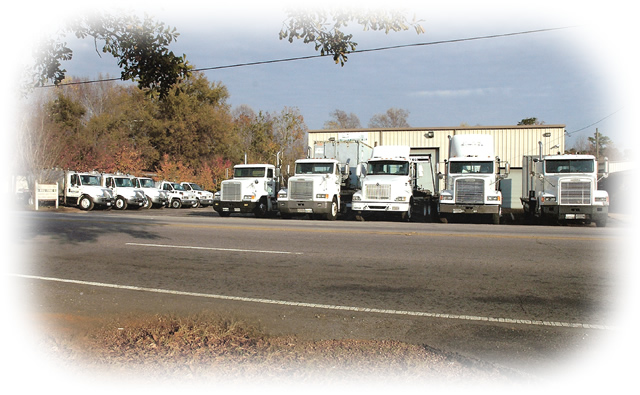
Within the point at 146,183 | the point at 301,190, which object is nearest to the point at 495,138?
the point at 301,190

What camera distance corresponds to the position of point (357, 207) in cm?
2231

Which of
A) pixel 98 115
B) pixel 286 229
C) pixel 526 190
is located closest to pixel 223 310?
pixel 286 229

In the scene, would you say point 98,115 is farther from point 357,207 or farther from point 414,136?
point 357,207

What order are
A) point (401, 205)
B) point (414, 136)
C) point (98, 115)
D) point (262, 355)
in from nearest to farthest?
point (262, 355) → point (401, 205) → point (414, 136) → point (98, 115)

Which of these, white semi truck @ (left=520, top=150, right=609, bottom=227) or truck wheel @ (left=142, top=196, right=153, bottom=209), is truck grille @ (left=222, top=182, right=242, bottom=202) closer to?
truck wheel @ (left=142, top=196, right=153, bottom=209)

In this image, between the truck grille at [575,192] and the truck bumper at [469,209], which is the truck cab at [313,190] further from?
the truck grille at [575,192]

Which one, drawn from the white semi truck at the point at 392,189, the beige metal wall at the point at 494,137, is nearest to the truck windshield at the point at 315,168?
the white semi truck at the point at 392,189

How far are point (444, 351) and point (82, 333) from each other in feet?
12.4

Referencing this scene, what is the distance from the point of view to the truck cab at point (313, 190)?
75.0 ft

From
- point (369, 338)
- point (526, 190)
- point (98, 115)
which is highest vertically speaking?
point (98, 115)

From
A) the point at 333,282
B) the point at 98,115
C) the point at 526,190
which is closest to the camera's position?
the point at 333,282

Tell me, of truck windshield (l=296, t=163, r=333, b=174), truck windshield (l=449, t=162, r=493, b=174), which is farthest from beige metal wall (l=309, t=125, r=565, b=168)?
truck windshield (l=449, t=162, r=493, b=174)

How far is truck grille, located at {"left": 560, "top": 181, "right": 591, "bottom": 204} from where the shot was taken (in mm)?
19578

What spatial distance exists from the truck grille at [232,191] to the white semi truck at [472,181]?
1000 centimetres
